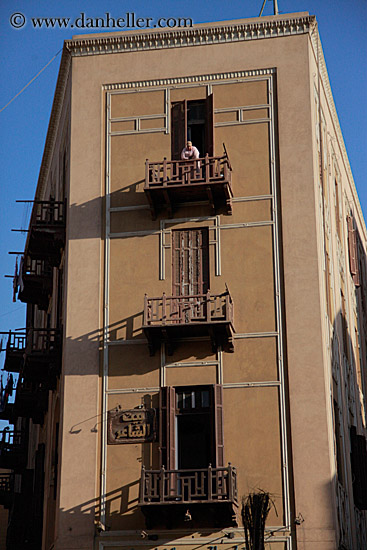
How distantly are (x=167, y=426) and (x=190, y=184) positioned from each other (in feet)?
23.3

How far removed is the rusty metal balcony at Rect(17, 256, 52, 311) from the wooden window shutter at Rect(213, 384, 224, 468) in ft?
35.7

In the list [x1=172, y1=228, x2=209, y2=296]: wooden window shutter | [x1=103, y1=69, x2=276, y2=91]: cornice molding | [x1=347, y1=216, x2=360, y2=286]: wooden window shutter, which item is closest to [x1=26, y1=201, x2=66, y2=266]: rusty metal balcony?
[x1=103, y1=69, x2=276, y2=91]: cornice molding

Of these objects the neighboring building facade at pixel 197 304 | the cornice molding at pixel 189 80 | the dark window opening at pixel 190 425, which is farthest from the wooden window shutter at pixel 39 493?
the cornice molding at pixel 189 80

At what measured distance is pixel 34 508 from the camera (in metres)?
35.4

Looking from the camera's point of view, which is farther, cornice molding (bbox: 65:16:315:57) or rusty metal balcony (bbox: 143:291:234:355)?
cornice molding (bbox: 65:16:315:57)

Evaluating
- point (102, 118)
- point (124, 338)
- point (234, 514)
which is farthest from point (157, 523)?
point (102, 118)

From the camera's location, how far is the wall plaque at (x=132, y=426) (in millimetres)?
28266

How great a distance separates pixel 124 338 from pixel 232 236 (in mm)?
4426

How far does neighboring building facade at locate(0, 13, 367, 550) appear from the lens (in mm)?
27469

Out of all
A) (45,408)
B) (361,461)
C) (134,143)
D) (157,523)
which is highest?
(134,143)

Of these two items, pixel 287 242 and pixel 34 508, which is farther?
pixel 34 508

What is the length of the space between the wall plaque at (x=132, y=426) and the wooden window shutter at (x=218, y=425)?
1.80 meters

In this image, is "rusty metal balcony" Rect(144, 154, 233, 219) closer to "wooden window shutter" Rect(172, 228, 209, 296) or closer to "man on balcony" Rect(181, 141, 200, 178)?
"man on balcony" Rect(181, 141, 200, 178)

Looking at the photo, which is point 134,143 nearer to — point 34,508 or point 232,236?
point 232,236
